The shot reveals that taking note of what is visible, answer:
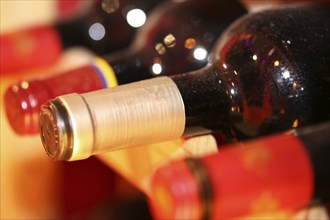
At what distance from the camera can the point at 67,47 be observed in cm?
58

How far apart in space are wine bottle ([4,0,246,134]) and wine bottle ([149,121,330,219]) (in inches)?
5.8

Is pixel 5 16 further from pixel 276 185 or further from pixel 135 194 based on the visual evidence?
pixel 276 185

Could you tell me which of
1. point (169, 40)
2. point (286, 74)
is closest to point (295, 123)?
point (286, 74)

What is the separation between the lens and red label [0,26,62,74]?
520 mm

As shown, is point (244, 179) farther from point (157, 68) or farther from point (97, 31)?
point (97, 31)

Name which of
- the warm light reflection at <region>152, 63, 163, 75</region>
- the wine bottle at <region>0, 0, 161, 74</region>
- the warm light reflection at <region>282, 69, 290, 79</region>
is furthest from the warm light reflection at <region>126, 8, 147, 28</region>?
the warm light reflection at <region>282, 69, 290, 79</region>

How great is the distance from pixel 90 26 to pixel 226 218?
1.17 feet

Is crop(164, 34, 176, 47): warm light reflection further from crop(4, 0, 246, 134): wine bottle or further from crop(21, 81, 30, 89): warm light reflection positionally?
crop(21, 81, 30, 89): warm light reflection

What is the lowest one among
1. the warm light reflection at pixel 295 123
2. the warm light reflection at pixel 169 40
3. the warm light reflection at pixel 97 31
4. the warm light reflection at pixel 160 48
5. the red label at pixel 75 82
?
the warm light reflection at pixel 295 123

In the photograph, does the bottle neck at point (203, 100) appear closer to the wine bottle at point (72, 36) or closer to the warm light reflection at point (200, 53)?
the warm light reflection at point (200, 53)

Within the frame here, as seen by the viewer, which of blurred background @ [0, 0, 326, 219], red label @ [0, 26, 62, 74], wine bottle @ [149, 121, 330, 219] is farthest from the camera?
blurred background @ [0, 0, 326, 219]

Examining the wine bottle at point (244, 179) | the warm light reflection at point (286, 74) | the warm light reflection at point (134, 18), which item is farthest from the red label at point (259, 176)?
the warm light reflection at point (134, 18)

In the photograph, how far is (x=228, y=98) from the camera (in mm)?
381

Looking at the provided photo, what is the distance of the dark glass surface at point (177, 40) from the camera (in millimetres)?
447
